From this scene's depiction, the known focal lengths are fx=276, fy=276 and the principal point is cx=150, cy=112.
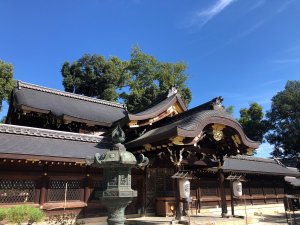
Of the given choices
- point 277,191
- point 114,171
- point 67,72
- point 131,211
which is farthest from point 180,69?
point 114,171

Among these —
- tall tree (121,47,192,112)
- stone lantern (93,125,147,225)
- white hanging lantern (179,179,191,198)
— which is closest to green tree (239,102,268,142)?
tall tree (121,47,192,112)

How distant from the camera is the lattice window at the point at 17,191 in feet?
36.9

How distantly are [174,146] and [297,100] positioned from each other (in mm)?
42329

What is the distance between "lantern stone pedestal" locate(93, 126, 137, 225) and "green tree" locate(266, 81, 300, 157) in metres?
44.2

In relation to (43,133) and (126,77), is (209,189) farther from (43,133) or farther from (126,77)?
(126,77)

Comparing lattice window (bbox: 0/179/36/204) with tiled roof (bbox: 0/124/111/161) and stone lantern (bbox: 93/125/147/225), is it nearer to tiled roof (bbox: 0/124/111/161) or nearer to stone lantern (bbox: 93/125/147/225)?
tiled roof (bbox: 0/124/111/161)

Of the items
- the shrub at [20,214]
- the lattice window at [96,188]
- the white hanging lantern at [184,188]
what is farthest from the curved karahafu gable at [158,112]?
the shrub at [20,214]

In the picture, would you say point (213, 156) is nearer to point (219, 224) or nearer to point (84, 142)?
point (219, 224)

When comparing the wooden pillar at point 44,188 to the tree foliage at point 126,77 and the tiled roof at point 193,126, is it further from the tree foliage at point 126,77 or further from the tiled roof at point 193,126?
the tree foliage at point 126,77

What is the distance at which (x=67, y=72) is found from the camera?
4822 cm

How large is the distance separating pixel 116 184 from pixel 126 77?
39916 mm

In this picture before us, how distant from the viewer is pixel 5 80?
34062 mm

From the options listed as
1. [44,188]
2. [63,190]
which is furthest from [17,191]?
[63,190]

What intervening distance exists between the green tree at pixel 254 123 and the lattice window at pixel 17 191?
144 feet
